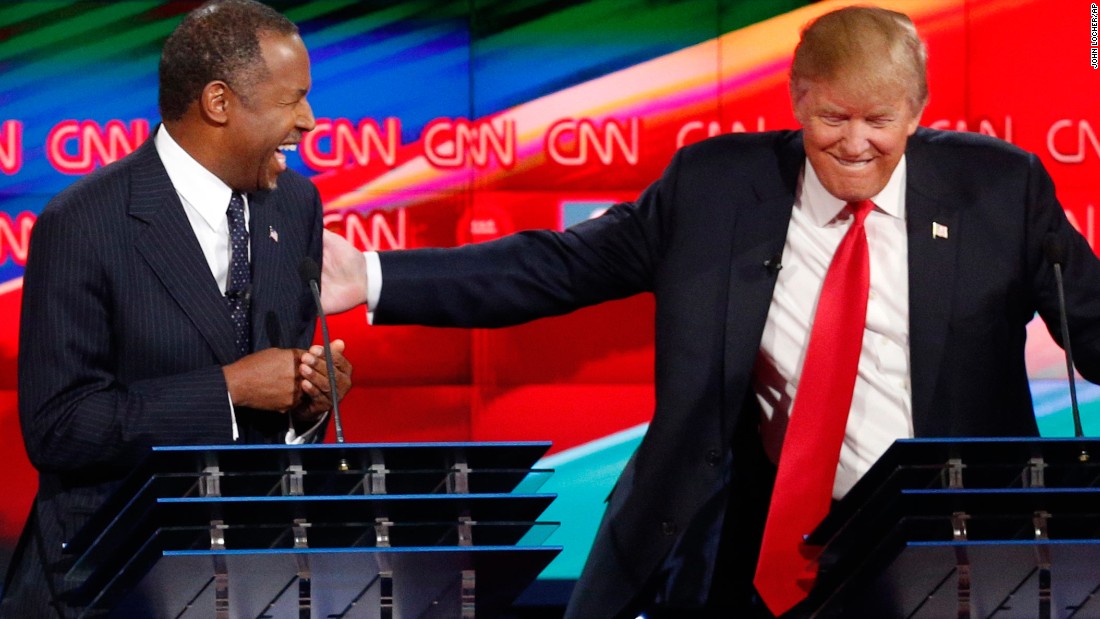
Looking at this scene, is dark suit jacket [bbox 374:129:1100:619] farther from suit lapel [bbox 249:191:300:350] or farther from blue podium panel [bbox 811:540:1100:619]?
blue podium panel [bbox 811:540:1100:619]

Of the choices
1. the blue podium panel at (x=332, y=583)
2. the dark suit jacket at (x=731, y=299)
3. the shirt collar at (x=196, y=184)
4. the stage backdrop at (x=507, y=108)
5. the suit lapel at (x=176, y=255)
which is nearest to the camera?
the blue podium panel at (x=332, y=583)

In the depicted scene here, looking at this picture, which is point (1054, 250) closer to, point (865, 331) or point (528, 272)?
point (865, 331)

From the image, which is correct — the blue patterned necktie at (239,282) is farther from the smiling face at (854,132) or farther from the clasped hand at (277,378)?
the smiling face at (854,132)

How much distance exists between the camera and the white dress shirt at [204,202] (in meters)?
2.35

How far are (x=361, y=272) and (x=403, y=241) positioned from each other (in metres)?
1.76

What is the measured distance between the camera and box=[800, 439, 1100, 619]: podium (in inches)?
69.1

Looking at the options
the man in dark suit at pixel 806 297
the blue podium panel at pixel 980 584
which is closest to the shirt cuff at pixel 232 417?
the man in dark suit at pixel 806 297

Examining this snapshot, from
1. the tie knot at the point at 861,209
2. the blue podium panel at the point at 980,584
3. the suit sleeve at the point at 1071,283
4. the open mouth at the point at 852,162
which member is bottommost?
the blue podium panel at the point at 980,584

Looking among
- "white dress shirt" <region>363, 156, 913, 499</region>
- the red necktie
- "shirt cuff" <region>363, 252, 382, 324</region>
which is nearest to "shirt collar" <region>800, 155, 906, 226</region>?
"white dress shirt" <region>363, 156, 913, 499</region>

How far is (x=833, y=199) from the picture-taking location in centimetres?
256

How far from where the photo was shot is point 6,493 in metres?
4.33

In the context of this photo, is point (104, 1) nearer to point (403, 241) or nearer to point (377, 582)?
point (403, 241)

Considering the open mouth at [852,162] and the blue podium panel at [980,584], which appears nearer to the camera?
the blue podium panel at [980,584]

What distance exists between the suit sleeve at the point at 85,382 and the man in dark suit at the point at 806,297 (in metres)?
0.47
